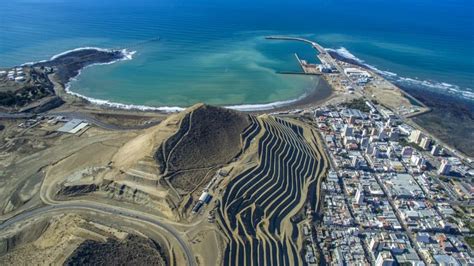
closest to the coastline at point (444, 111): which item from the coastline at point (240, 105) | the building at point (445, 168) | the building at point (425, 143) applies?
the building at point (425, 143)

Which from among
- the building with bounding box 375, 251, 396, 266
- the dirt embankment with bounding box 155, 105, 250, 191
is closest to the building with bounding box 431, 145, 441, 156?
the building with bounding box 375, 251, 396, 266

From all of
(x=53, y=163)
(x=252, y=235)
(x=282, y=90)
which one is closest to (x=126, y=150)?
(x=53, y=163)

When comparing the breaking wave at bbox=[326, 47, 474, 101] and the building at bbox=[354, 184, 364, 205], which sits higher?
the breaking wave at bbox=[326, 47, 474, 101]

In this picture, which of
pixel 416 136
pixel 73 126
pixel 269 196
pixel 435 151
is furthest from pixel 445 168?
pixel 73 126

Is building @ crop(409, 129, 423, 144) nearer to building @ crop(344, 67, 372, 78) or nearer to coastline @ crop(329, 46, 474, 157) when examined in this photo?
coastline @ crop(329, 46, 474, 157)

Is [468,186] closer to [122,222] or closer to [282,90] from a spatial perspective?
[282,90]

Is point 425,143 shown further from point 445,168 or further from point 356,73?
point 356,73
